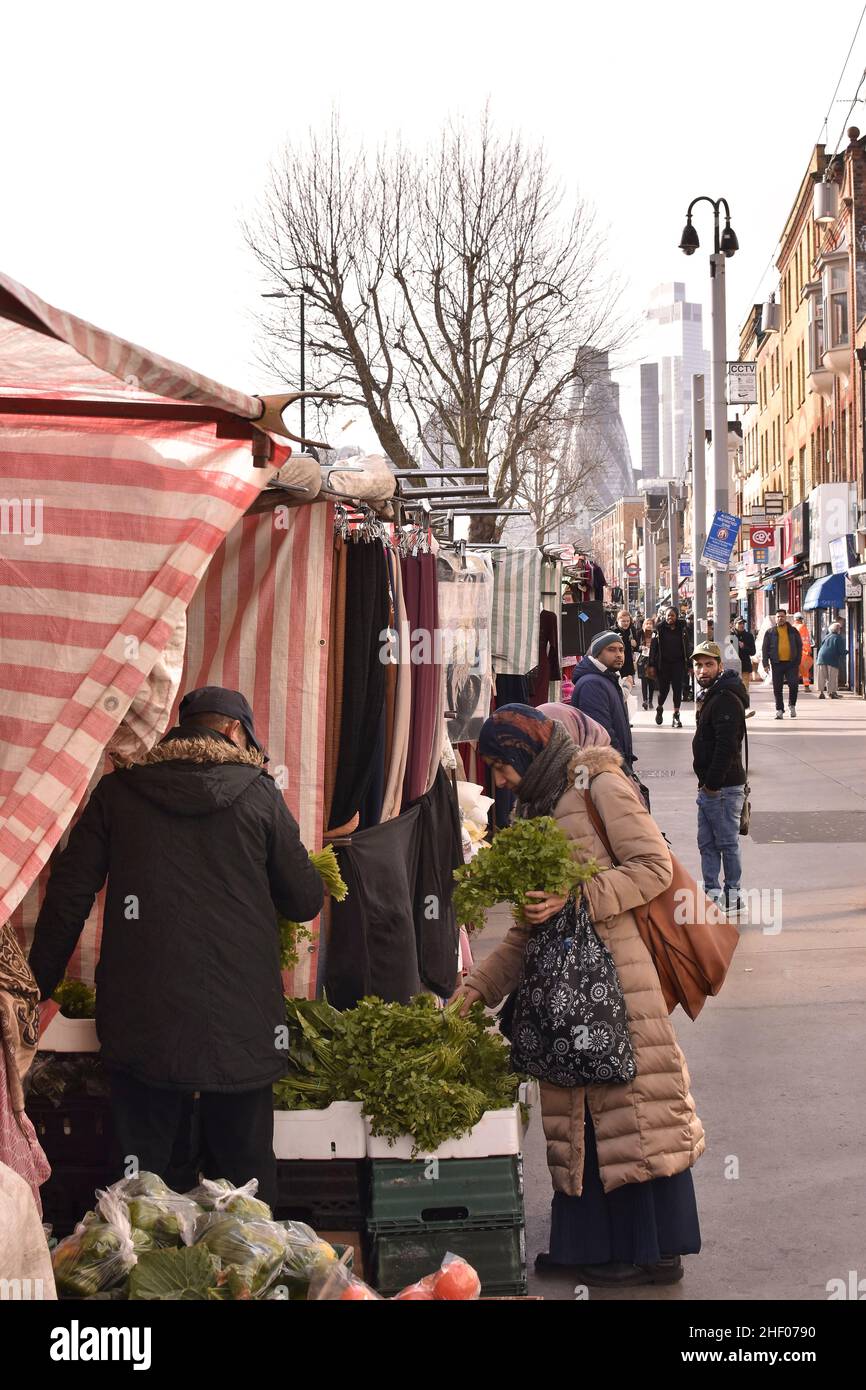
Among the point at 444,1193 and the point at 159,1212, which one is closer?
the point at 159,1212

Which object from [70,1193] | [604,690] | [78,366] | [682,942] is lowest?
[70,1193]

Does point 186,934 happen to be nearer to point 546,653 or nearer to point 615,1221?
point 615,1221

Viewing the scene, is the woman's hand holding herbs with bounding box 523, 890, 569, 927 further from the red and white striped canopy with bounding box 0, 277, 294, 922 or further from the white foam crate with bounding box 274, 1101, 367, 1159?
the red and white striped canopy with bounding box 0, 277, 294, 922

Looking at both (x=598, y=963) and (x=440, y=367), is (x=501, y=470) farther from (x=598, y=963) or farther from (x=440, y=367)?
(x=598, y=963)

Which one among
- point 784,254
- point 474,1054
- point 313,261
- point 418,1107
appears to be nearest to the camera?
point 418,1107

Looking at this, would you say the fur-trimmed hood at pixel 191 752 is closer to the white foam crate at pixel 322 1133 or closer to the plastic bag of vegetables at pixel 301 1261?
the white foam crate at pixel 322 1133

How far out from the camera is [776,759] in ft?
75.0

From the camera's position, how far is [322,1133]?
191 inches

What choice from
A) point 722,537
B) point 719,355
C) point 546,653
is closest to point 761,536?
point 719,355

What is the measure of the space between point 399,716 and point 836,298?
1522 inches

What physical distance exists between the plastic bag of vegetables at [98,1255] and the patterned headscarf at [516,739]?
6.74ft

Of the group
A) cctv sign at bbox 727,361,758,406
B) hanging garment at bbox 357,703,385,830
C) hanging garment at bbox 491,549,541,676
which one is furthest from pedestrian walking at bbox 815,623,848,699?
hanging garment at bbox 357,703,385,830

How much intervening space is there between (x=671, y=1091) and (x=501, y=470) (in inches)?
1060
